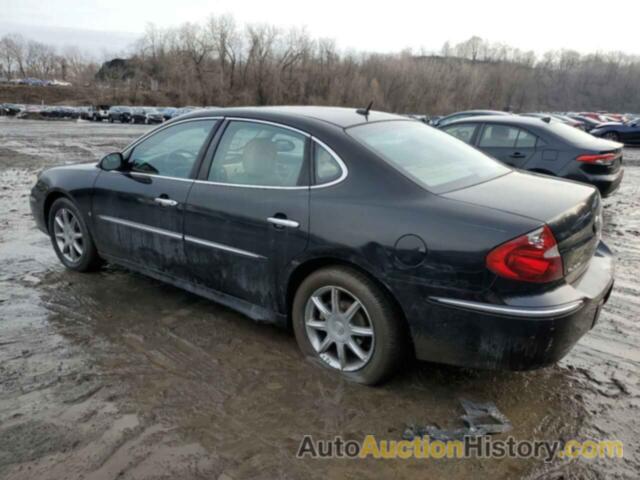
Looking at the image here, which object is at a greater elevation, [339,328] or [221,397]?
[339,328]

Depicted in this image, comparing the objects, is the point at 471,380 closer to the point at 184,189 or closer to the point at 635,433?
the point at 635,433

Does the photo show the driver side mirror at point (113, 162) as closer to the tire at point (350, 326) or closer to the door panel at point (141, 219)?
the door panel at point (141, 219)

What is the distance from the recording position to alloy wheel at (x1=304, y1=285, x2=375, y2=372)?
2.99m

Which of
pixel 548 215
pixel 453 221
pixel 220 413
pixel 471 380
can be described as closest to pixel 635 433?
pixel 471 380

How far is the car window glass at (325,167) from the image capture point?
10.0ft

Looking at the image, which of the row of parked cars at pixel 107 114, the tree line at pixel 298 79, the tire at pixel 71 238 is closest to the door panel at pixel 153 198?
the tire at pixel 71 238

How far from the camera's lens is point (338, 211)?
294 centimetres

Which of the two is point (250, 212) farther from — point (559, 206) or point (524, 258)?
point (559, 206)

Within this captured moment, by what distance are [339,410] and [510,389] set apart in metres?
1.10

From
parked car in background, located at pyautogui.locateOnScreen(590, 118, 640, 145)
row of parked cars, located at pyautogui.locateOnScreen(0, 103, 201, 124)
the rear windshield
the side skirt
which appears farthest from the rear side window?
row of parked cars, located at pyautogui.locateOnScreen(0, 103, 201, 124)

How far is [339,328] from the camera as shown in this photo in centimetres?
309

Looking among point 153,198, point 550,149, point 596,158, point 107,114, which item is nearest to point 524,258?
point 153,198

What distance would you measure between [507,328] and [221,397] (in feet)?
5.49

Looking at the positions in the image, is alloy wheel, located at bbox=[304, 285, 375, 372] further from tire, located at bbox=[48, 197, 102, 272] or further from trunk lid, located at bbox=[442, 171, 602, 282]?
tire, located at bbox=[48, 197, 102, 272]
